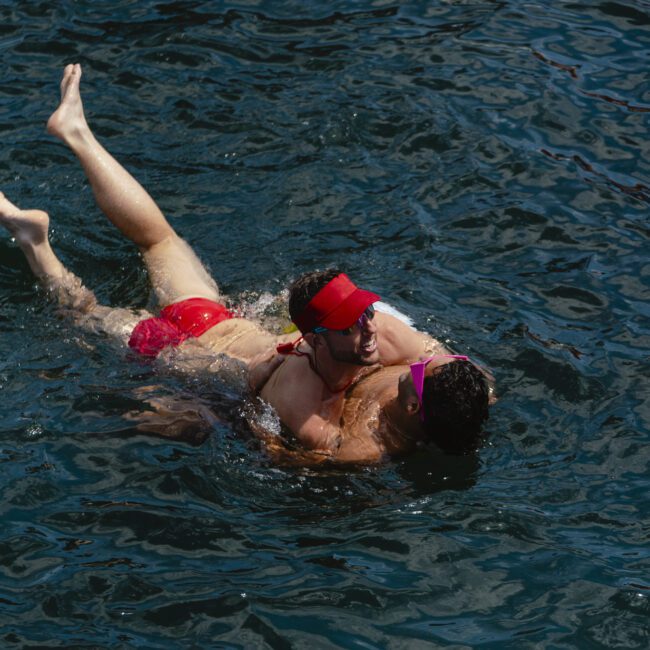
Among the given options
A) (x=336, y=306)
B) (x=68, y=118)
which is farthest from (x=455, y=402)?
(x=68, y=118)

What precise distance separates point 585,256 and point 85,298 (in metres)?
3.95

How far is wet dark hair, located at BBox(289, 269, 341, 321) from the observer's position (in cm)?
709

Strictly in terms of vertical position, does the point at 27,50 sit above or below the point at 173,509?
above

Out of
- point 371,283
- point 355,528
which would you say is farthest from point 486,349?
point 355,528

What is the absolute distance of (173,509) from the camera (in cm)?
685

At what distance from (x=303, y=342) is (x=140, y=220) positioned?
2.03 m

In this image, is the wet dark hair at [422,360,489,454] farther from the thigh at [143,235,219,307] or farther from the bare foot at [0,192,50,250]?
the bare foot at [0,192,50,250]

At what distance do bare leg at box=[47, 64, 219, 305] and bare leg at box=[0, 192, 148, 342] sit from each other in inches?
16.7

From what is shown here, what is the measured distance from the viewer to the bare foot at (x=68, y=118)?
358 inches

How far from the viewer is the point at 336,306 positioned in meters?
7.02

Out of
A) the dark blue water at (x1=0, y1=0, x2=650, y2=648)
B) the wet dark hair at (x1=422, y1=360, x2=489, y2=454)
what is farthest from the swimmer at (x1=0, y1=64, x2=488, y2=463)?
the dark blue water at (x1=0, y1=0, x2=650, y2=648)

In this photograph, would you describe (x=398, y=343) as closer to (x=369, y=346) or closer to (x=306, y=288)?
(x=369, y=346)

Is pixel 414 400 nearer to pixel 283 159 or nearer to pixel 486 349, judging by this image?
pixel 486 349

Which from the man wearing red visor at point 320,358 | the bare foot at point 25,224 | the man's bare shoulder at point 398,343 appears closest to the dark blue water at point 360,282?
the man wearing red visor at point 320,358
